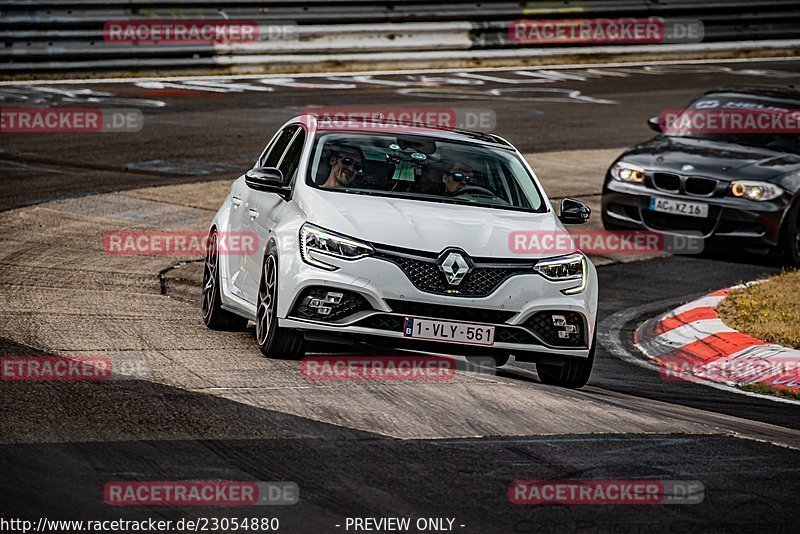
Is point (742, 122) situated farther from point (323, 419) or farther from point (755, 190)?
point (323, 419)

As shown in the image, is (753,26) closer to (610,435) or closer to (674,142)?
(674,142)

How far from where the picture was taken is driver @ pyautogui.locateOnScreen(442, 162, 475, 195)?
9.52 meters

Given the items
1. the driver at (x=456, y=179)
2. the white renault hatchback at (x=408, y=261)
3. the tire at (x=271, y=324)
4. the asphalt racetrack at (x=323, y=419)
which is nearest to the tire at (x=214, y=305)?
the asphalt racetrack at (x=323, y=419)

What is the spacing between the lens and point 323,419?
747 centimetres

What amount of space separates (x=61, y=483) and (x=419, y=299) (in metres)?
2.83

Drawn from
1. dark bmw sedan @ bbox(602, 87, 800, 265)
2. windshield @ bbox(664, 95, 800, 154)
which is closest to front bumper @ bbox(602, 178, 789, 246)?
dark bmw sedan @ bbox(602, 87, 800, 265)

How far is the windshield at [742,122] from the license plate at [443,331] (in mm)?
8124

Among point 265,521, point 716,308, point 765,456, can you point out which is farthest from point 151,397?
point 716,308

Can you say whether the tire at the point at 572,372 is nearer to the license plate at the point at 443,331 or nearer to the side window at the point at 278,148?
the license plate at the point at 443,331

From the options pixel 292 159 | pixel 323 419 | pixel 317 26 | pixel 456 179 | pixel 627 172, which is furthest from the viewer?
pixel 317 26

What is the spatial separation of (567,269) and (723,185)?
6238 millimetres

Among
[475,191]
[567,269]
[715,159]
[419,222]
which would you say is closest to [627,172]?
[715,159]

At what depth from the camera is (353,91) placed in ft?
83.2

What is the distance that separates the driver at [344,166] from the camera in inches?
369
